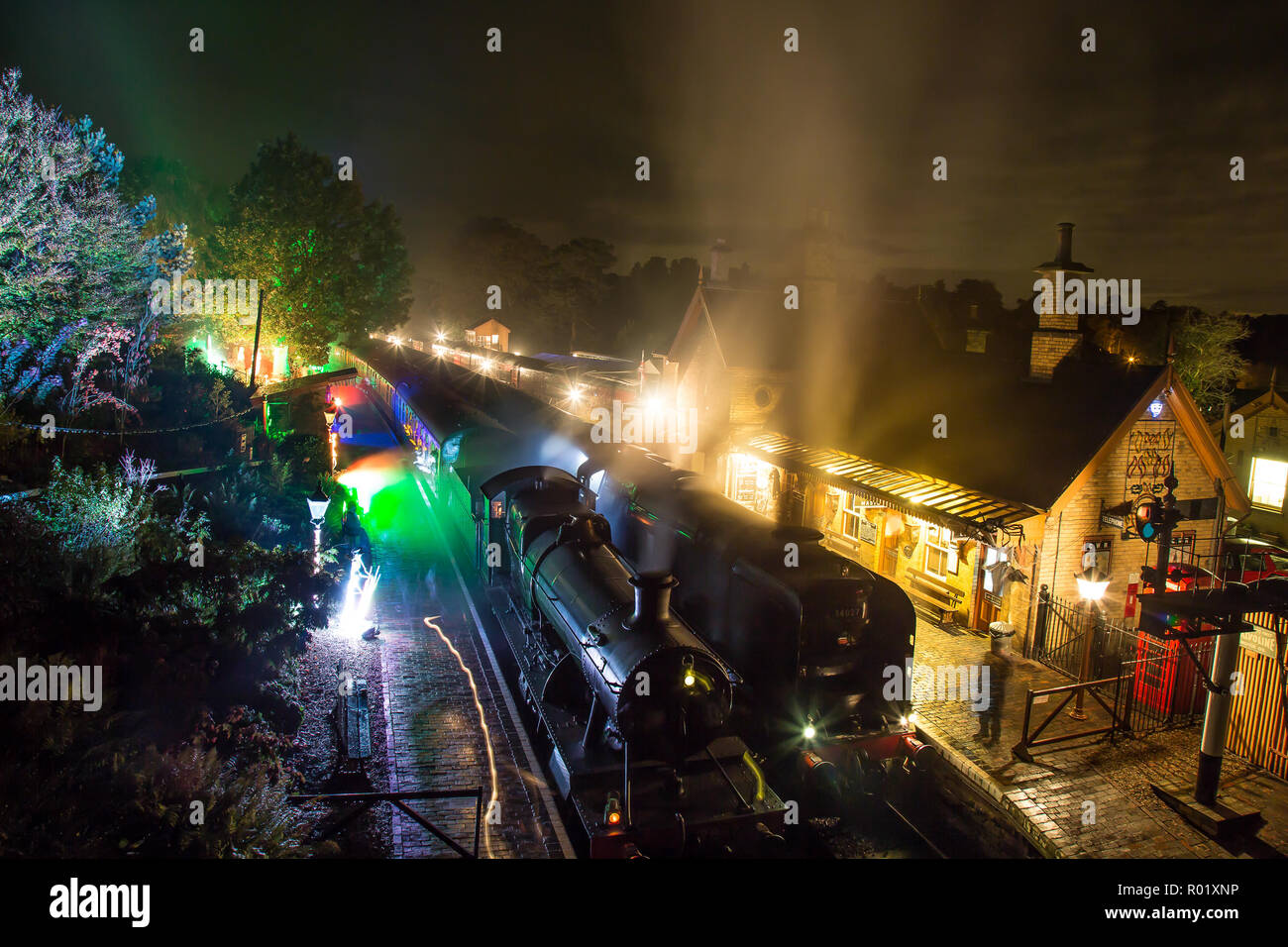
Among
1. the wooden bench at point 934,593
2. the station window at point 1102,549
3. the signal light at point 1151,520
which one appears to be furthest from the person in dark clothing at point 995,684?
the signal light at point 1151,520

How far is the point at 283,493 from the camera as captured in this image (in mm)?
17750

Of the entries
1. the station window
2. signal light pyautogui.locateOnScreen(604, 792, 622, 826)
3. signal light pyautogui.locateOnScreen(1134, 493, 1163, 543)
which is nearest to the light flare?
signal light pyautogui.locateOnScreen(604, 792, 622, 826)

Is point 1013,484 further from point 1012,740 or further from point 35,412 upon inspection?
point 35,412

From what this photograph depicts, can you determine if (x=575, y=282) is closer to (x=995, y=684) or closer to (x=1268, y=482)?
(x=1268, y=482)

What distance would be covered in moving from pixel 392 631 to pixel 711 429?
41.3ft

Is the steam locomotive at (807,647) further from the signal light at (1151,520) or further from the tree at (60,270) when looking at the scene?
the tree at (60,270)

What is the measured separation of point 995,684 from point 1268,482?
76.7 ft

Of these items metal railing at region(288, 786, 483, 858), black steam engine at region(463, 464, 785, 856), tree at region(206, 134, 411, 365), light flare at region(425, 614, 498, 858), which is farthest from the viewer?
tree at region(206, 134, 411, 365)

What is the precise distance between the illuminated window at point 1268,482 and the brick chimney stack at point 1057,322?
16.7 metres

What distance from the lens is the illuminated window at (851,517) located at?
19047mm

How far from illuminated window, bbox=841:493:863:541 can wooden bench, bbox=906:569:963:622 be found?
7.58 ft

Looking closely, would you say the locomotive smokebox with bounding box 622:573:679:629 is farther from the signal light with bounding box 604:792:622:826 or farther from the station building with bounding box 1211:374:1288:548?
the station building with bounding box 1211:374:1288:548

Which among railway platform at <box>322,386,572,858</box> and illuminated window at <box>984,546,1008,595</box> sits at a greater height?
illuminated window at <box>984,546,1008,595</box>

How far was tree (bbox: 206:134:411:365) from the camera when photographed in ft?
106
